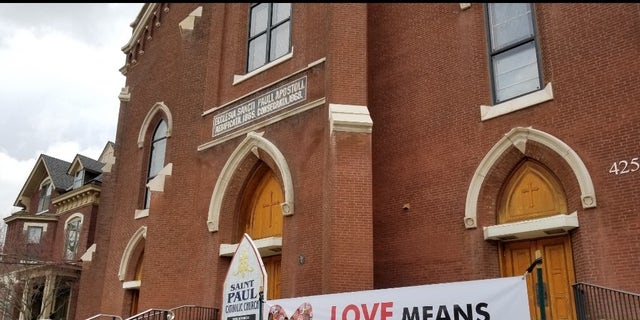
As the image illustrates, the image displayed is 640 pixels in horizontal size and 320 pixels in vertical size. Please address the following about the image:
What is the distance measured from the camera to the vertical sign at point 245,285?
8.39m

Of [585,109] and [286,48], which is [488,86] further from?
[286,48]

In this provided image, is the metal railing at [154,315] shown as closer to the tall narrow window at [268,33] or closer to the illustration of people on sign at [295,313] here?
the illustration of people on sign at [295,313]

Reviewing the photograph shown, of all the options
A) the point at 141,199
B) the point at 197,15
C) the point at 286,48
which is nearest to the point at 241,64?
the point at 286,48

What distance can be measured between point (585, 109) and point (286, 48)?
295 inches

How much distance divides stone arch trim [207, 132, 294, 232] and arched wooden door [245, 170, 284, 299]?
29.2 inches

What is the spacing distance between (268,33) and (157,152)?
639 centimetres

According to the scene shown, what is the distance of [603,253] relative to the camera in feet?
32.8

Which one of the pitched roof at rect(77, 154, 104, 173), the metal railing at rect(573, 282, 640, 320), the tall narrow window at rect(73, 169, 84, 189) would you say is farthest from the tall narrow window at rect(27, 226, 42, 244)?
the metal railing at rect(573, 282, 640, 320)

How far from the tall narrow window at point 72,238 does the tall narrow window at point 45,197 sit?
4.55 metres

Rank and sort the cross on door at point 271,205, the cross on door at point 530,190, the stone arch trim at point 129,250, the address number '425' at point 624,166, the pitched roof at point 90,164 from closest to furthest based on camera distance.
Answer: the address number '425' at point 624,166 < the cross on door at point 530,190 < the cross on door at point 271,205 < the stone arch trim at point 129,250 < the pitched roof at point 90,164

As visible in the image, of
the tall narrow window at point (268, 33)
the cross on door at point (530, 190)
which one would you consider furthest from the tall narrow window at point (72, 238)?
the cross on door at point (530, 190)

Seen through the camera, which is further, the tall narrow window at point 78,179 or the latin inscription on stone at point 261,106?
the tall narrow window at point 78,179

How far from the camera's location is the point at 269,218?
14.8 m

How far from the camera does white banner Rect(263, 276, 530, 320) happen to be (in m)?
7.34
